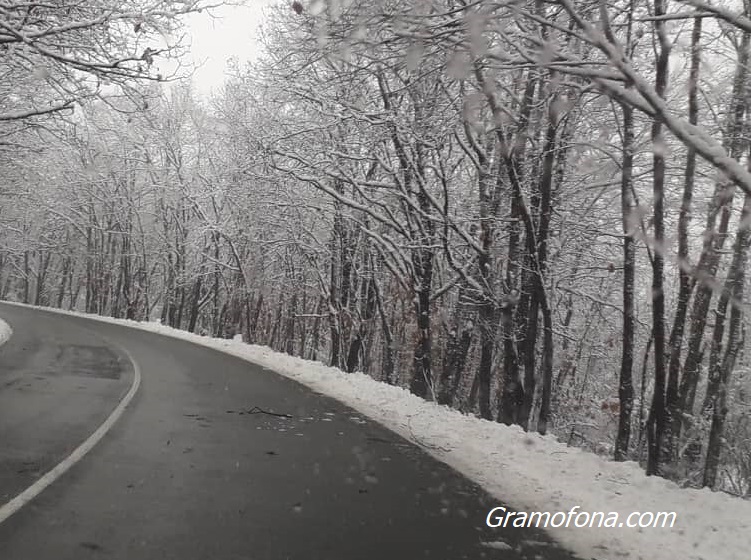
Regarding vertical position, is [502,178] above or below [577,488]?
above

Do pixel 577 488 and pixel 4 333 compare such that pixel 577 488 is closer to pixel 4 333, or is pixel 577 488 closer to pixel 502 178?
pixel 502 178

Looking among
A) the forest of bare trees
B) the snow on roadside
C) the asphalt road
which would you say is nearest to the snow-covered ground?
the asphalt road

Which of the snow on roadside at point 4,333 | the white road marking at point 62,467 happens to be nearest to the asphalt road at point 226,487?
the white road marking at point 62,467

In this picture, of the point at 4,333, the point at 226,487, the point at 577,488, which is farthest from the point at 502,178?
the point at 4,333

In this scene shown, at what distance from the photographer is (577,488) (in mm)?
→ 7383

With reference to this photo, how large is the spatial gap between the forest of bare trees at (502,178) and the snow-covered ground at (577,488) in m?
1.98

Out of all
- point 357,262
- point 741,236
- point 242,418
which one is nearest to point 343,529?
point 242,418

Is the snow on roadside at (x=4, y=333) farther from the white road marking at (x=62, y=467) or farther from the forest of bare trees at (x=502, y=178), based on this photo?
the white road marking at (x=62, y=467)

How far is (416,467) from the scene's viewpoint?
796 centimetres

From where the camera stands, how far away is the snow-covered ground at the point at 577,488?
5.61 meters

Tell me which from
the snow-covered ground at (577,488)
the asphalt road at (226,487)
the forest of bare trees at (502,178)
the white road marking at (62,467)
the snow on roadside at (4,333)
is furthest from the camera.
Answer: the snow on roadside at (4,333)

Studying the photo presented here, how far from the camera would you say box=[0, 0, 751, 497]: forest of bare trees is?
784 cm

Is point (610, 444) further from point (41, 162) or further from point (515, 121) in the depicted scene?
point (41, 162)

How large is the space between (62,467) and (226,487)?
1.77 meters
